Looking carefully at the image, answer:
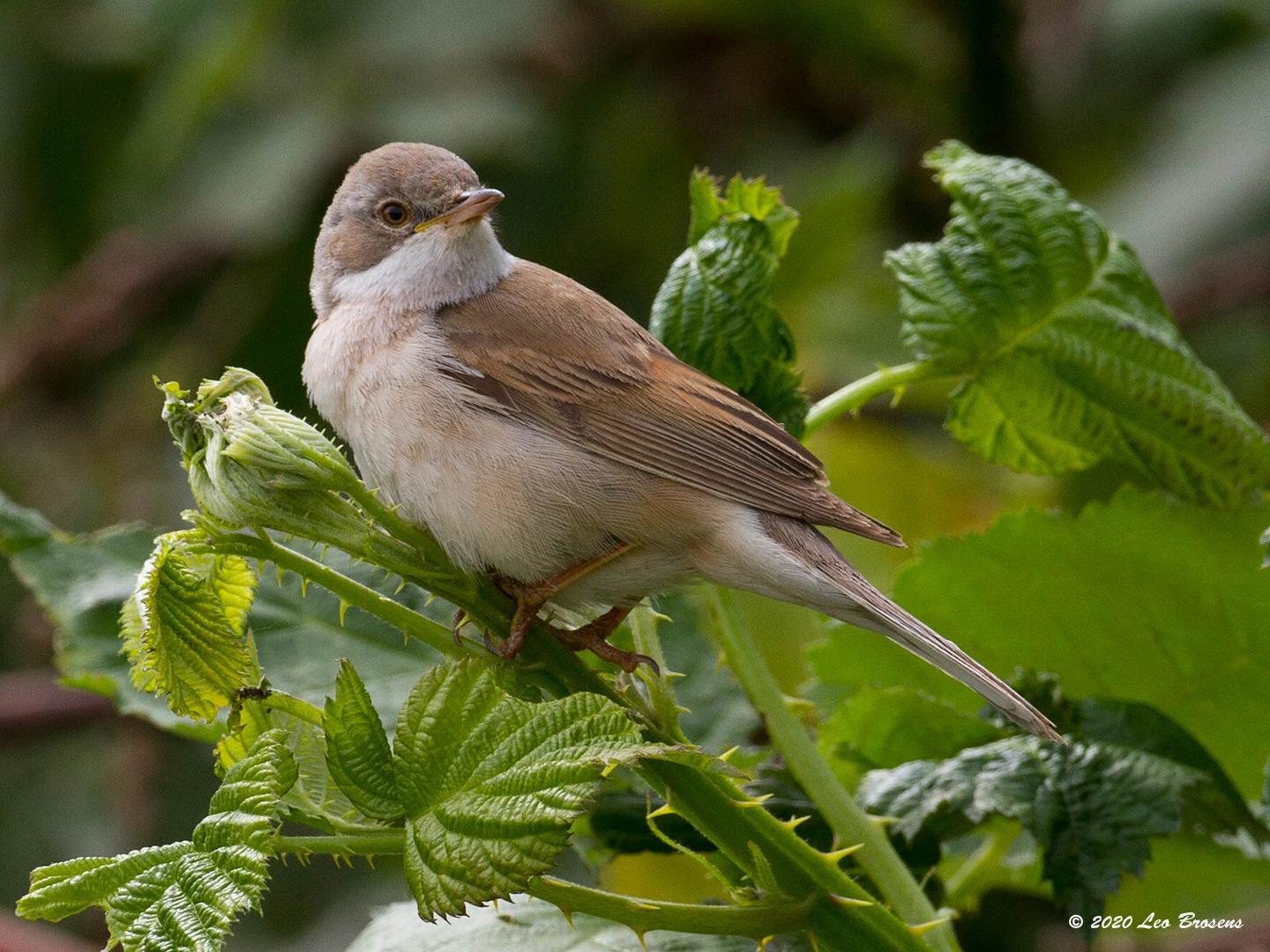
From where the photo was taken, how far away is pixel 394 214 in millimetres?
3557

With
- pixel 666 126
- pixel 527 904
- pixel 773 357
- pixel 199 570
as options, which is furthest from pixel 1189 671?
pixel 666 126

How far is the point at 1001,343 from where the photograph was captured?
2672 mm

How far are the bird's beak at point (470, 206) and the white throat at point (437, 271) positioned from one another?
0.06 feet

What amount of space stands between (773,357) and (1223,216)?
3011 mm

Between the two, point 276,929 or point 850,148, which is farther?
point 850,148

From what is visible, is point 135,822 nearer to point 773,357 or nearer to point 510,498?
point 510,498

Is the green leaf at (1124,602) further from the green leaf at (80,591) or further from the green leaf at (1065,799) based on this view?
the green leaf at (80,591)

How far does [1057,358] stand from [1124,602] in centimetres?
45

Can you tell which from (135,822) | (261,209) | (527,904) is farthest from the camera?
(261,209)

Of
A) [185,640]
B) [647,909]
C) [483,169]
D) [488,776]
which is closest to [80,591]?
[185,640]

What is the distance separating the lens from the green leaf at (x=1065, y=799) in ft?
7.25

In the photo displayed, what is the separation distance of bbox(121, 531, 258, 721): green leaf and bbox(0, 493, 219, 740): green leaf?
755 millimetres

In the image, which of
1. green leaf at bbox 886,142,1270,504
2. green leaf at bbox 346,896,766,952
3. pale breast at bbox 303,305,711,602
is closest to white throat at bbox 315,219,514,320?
pale breast at bbox 303,305,711,602

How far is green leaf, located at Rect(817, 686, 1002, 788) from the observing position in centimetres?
244
